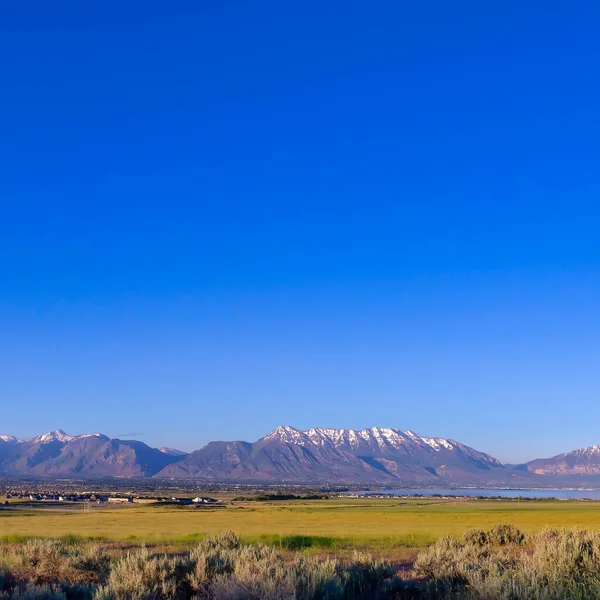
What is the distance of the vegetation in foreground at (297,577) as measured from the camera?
33.8 ft

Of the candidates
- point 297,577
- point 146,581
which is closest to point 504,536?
point 297,577

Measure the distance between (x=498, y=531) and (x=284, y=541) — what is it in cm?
908

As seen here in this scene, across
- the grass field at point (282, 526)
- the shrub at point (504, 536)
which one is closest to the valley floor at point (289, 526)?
the grass field at point (282, 526)

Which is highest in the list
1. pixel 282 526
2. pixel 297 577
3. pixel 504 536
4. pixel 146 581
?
pixel 297 577

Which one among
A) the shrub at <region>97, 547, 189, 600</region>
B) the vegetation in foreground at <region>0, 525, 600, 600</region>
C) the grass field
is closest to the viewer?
the vegetation in foreground at <region>0, 525, 600, 600</region>

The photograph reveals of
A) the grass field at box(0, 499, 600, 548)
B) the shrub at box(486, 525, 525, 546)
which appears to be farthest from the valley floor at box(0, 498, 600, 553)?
the shrub at box(486, 525, 525, 546)

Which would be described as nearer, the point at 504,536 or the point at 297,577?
Answer: the point at 297,577

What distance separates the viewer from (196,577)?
12.7m

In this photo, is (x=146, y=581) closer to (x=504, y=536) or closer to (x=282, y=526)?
(x=504, y=536)

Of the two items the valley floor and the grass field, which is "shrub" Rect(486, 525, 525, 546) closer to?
the valley floor

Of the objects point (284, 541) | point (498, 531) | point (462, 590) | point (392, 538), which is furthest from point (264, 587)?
point (392, 538)

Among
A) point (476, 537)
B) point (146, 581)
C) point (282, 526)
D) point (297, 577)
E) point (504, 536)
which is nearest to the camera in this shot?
point (297, 577)

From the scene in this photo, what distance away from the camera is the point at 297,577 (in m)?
10.8

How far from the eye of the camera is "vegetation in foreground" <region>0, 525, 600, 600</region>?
1031 cm
